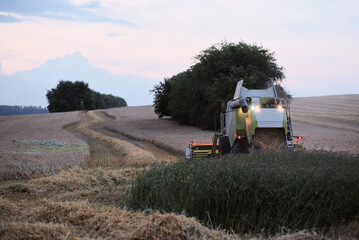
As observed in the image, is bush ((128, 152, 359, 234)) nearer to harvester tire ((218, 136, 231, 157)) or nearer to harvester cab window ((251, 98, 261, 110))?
harvester cab window ((251, 98, 261, 110))

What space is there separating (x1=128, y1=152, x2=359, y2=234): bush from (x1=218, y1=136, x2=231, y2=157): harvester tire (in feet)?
18.4

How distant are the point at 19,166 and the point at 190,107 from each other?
93.8 ft

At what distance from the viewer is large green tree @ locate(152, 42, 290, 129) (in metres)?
32.9

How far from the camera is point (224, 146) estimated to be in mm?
13273

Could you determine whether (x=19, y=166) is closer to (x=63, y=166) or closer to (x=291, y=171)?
(x=63, y=166)

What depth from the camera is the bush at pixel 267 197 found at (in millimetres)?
6441

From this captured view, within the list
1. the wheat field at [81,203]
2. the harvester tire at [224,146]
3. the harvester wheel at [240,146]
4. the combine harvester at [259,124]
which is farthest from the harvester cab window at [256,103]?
the wheat field at [81,203]

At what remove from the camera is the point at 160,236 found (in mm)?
4945

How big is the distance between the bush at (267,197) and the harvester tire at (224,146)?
5622 mm

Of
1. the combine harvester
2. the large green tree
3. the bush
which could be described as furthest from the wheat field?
the large green tree

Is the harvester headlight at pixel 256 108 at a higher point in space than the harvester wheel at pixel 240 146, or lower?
higher

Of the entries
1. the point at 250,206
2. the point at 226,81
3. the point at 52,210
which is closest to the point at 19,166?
the point at 52,210

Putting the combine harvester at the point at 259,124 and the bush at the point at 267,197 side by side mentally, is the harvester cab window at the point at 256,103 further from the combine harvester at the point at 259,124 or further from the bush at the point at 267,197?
the bush at the point at 267,197

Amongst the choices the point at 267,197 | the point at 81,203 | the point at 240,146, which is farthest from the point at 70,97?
the point at 267,197
